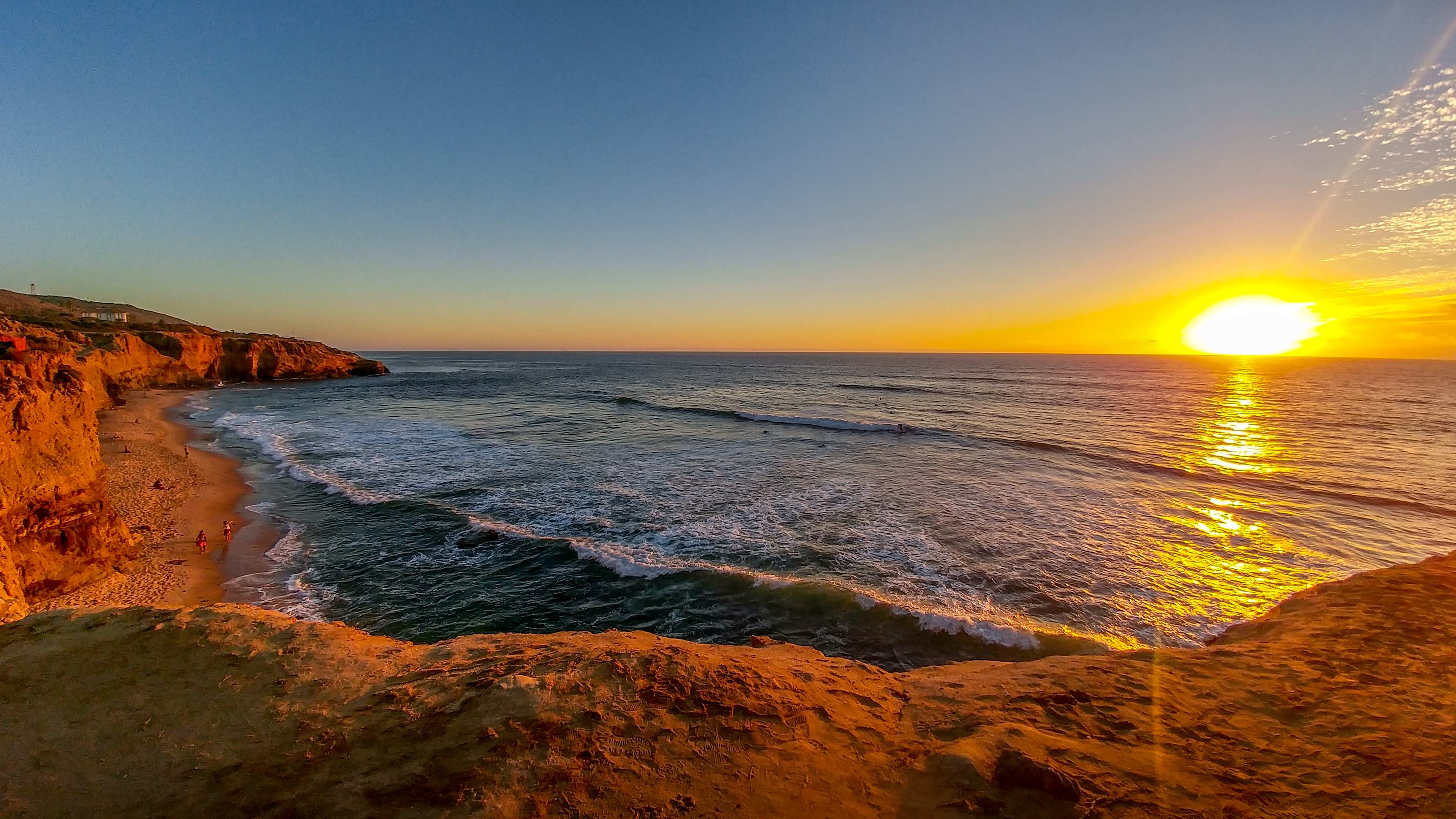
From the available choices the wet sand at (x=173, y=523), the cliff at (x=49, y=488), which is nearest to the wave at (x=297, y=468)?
the wet sand at (x=173, y=523)

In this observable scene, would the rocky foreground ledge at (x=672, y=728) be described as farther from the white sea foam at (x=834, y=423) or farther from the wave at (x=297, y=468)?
the white sea foam at (x=834, y=423)

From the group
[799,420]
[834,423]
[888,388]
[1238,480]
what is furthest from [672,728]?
[888,388]

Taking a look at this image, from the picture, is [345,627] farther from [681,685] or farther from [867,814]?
[867,814]

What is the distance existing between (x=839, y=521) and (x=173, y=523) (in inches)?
786

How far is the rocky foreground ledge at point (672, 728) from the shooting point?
4.10 meters

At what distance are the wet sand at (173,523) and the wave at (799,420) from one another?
27506 millimetres

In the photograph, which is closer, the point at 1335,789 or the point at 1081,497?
the point at 1335,789

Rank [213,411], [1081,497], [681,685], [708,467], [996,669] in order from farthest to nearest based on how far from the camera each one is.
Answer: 1. [213,411]
2. [708,467]
3. [1081,497]
4. [996,669]
5. [681,685]

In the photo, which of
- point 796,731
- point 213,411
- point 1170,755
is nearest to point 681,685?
point 796,731

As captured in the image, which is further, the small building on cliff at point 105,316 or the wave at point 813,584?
the small building on cliff at point 105,316

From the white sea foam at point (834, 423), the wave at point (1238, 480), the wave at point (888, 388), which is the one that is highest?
the wave at point (888, 388)

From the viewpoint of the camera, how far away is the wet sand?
10797mm

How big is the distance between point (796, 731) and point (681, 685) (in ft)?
4.45

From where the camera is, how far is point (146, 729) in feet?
15.3
